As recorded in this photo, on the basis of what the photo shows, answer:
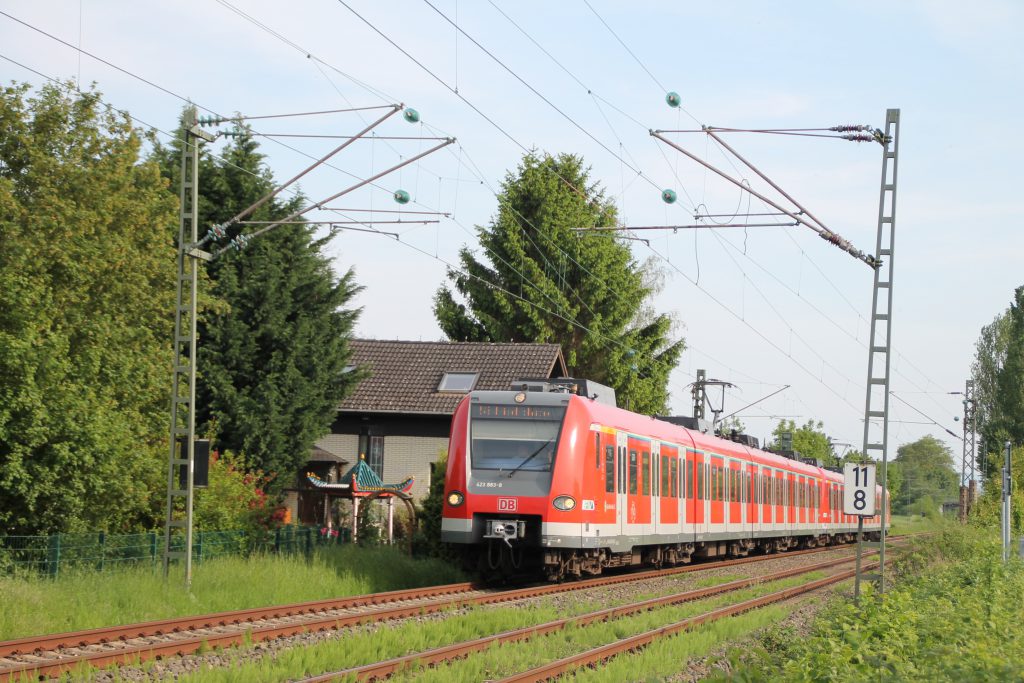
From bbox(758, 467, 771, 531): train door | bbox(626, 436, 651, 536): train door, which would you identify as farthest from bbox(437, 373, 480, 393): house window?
bbox(626, 436, 651, 536): train door

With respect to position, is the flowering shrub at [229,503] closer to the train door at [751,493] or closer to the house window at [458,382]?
the train door at [751,493]

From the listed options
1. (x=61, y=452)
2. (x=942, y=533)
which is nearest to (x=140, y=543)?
(x=61, y=452)

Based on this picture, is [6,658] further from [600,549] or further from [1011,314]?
[1011,314]

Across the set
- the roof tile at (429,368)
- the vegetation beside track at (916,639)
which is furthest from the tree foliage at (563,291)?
the vegetation beside track at (916,639)

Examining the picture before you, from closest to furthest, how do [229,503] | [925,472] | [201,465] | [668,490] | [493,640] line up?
[493,640] → [201,465] → [229,503] → [668,490] → [925,472]

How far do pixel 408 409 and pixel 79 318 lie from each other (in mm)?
17484

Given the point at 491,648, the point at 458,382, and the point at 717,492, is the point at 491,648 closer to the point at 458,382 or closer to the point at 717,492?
the point at 717,492

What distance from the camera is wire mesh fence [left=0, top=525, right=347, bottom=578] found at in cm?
1906

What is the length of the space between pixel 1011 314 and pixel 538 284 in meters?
35.8

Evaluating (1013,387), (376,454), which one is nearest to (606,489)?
(376,454)

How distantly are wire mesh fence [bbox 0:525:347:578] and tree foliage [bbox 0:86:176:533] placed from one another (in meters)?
1.34

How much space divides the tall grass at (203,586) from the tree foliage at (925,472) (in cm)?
10027

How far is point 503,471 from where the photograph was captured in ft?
71.2

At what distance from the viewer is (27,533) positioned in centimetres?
2227
